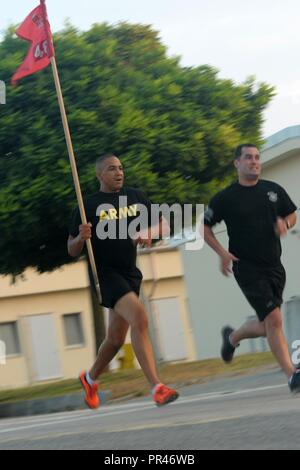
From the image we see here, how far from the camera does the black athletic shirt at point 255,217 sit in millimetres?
9422

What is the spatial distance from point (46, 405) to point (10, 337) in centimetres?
2543

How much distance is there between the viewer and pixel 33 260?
2047cm

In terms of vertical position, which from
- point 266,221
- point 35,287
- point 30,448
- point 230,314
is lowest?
point 35,287

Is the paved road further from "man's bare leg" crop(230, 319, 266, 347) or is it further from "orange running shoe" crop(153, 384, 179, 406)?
"man's bare leg" crop(230, 319, 266, 347)

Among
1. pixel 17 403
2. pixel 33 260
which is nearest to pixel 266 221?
pixel 17 403

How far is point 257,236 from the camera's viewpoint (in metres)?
9.42

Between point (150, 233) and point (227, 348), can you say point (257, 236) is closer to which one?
point (150, 233)

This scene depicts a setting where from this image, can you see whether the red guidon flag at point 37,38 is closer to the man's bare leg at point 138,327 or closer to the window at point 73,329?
the man's bare leg at point 138,327

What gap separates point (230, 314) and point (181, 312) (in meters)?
14.1

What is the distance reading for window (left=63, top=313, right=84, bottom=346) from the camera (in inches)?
1676

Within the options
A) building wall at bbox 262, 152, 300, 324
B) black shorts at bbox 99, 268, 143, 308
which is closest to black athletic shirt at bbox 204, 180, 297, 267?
black shorts at bbox 99, 268, 143, 308

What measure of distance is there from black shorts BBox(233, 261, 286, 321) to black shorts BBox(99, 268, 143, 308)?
2.44ft

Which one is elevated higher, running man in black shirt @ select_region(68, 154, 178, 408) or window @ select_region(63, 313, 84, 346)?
running man in black shirt @ select_region(68, 154, 178, 408)
